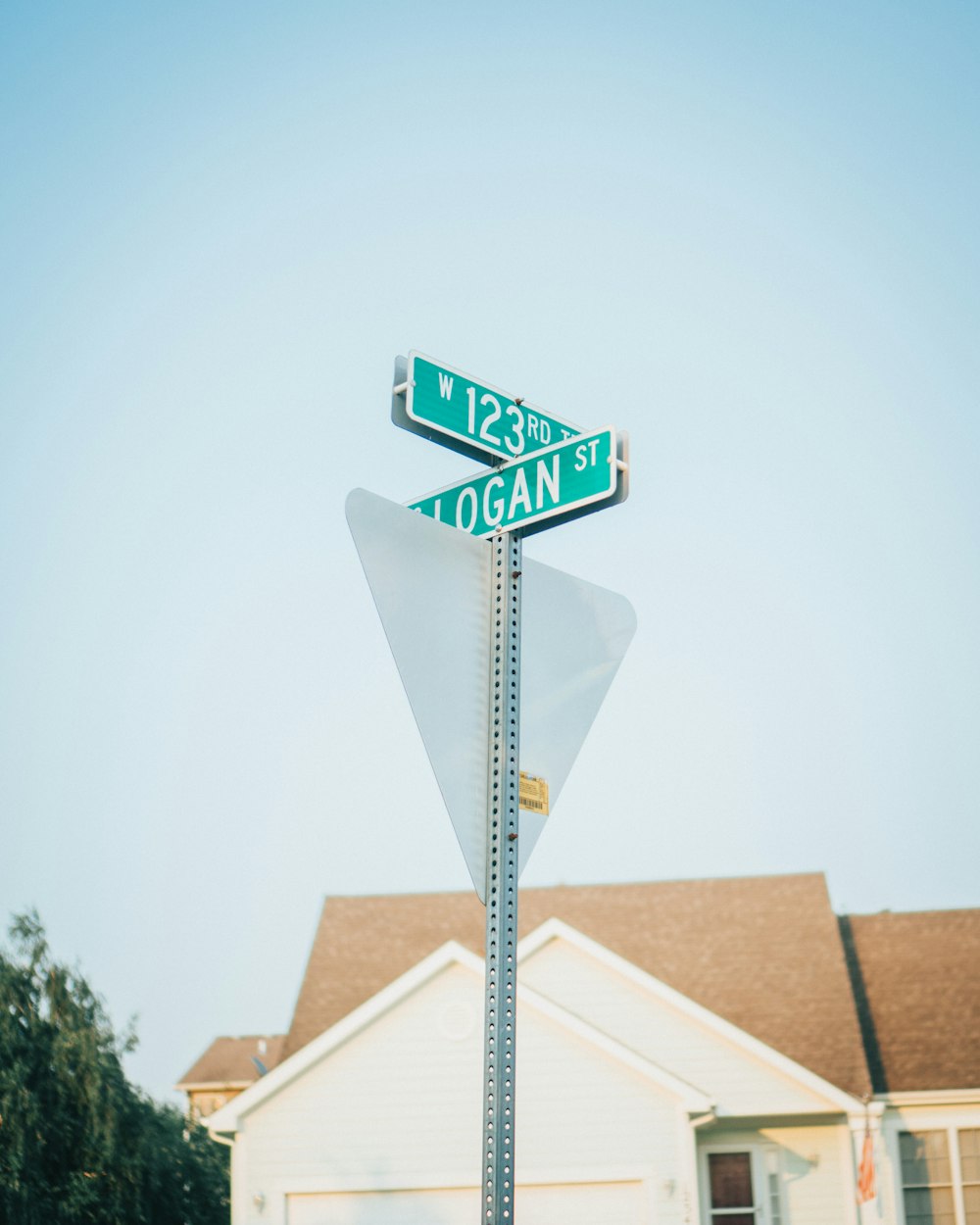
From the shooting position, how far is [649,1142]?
58.3 feet

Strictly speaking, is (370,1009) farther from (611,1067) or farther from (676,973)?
(676,973)

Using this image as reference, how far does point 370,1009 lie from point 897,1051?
25.7 ft

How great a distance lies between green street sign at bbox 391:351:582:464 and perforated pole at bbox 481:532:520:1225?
40 cm

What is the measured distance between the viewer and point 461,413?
4.31 meters

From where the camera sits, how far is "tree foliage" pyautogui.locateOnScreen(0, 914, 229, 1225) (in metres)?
17.6

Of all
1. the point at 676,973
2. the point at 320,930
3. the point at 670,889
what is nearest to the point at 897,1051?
the point at 676,973

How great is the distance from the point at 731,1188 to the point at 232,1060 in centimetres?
4188

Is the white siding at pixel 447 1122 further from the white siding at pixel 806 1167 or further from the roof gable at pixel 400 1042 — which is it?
the white siding at pixel 806 1167

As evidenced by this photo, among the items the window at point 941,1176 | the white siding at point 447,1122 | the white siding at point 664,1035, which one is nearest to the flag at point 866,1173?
the white siding at point 664,1035

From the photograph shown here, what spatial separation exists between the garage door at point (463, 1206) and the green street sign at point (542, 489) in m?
15.5

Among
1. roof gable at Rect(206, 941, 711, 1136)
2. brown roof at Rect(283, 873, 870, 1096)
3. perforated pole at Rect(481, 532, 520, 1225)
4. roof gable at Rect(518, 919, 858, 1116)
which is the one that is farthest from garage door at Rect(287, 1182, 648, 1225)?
perforated pole at Rect(481, 532, 520, 1225)

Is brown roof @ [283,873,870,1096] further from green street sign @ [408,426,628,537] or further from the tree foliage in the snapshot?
green street sign @ [408,426,628,537]

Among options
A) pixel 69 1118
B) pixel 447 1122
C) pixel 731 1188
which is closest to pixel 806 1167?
pixel 731 1188

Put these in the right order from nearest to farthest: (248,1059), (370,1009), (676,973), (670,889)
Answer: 1. (370,1009)
2. (676,973)
3. (670,889)
4. (248,1059)
